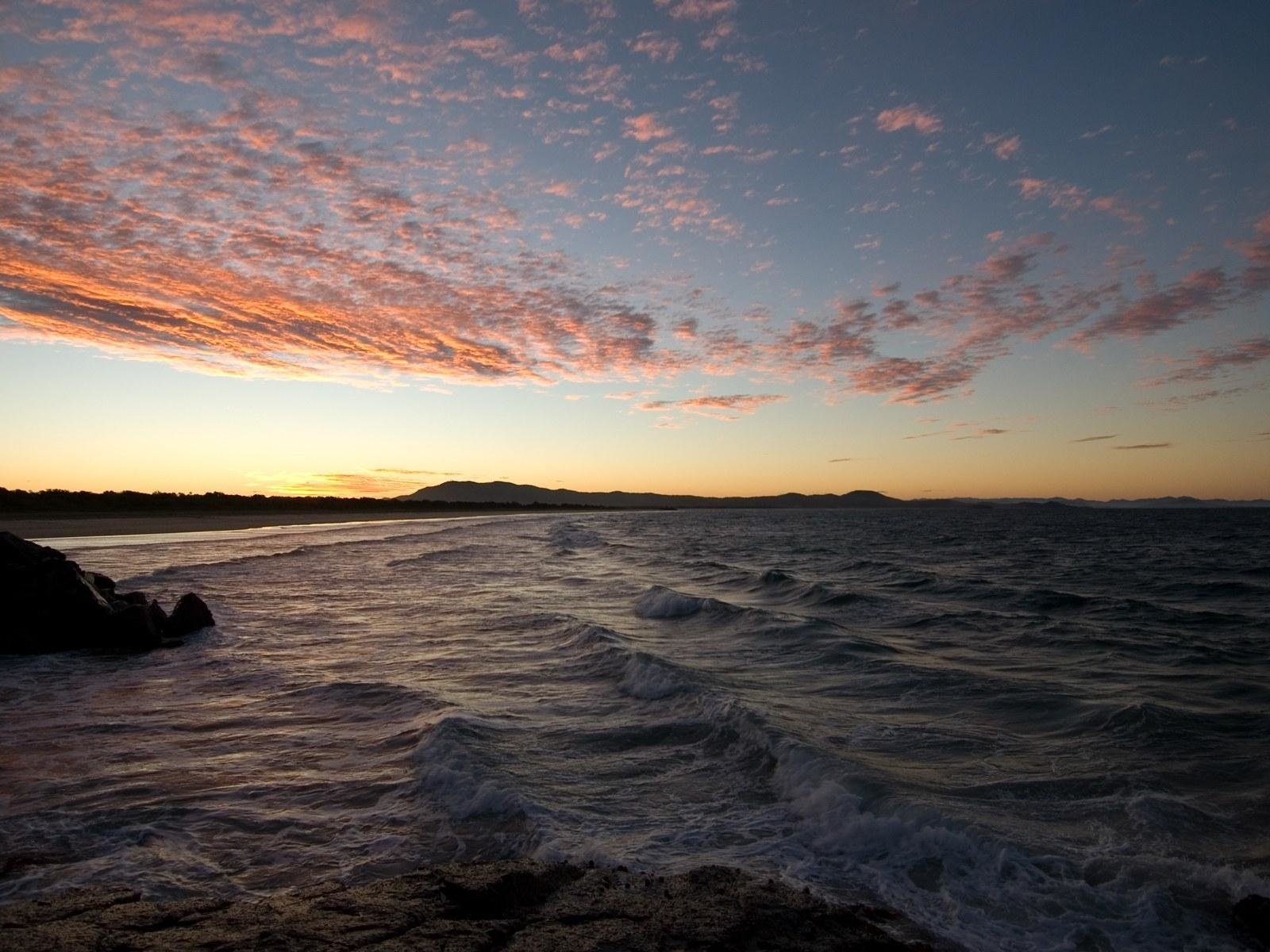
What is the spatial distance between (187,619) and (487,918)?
1577 cm

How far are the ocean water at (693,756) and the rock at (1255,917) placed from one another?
4.5 inches

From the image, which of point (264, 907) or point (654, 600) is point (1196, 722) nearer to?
point (264, 907)

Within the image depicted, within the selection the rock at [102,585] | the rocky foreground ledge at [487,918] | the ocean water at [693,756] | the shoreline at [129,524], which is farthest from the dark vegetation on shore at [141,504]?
the rocky foreground ledge at [487,918]

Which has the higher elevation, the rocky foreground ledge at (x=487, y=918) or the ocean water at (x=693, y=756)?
the rocky foreground ledge at (x=487, y=918)

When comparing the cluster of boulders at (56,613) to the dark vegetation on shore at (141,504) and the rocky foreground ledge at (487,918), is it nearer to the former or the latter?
the rocky foreground ledge at (487,918)

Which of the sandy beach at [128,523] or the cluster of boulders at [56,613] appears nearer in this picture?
the cluster of boulders at [56,613]

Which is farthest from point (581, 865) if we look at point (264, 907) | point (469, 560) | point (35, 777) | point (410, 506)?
point (410, 506)

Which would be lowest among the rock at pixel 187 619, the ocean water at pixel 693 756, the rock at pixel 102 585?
the ocean water at pixel 693 756

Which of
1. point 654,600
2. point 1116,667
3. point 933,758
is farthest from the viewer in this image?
point 654,600

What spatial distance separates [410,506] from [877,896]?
174 meters

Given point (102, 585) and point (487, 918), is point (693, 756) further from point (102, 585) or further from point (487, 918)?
point (102, 585)

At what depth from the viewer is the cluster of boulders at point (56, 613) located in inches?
611

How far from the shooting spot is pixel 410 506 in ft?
563

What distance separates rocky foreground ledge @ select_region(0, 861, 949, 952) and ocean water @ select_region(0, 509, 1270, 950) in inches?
26.7
